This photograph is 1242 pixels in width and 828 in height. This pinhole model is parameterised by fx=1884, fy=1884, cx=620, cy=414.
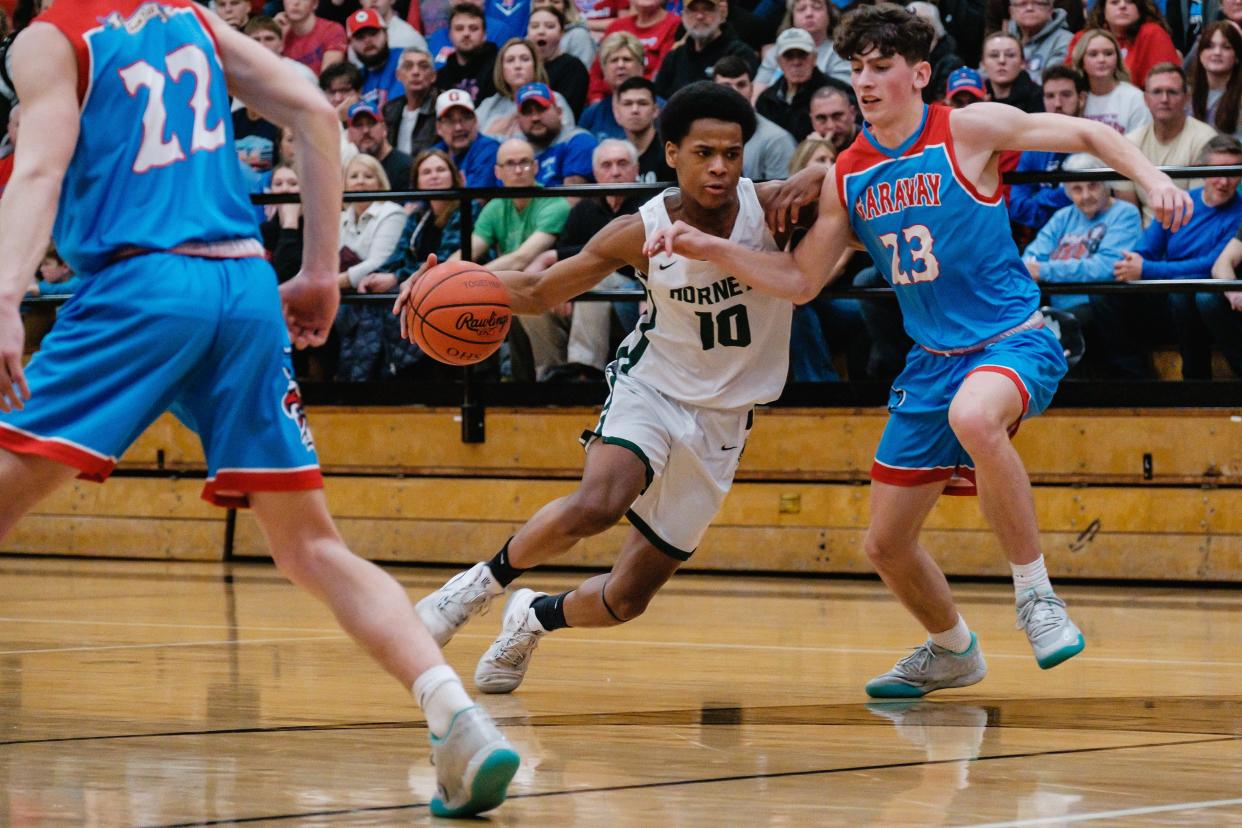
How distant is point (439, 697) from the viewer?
3.46 meters

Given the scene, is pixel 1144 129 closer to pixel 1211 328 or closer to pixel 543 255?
pixel 1211 328

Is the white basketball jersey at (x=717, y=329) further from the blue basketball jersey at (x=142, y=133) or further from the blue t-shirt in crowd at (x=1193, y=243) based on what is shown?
the blue t-shirt in crowd at (x=1193, y=243)

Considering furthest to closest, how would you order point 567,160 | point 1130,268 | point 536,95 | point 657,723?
1. point 536,95
2. point 567,160
3. point 1130,268
4. point 657,723

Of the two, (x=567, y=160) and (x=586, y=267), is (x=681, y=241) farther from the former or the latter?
(x=567, y=160)

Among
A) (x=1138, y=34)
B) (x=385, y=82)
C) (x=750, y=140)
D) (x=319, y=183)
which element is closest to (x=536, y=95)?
(x=750, y=140)

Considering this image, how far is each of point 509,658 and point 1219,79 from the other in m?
5.69

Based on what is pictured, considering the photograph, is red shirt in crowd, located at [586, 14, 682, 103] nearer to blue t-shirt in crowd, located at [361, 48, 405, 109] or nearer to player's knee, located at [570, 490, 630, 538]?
blue t-shirt in crowd, located at [361, 48, 405, 109]

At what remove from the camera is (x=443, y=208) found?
1047 centimetres

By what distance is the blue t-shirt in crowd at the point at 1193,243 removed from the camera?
8.80 metres

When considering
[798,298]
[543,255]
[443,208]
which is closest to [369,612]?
[798,298]

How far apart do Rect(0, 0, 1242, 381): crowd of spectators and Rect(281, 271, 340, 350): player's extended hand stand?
4.45m

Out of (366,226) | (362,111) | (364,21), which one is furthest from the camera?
(364,21)

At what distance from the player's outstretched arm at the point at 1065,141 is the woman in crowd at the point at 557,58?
6262 mm

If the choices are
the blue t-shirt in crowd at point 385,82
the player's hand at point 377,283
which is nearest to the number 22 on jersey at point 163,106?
the player's hand at point 377,283
